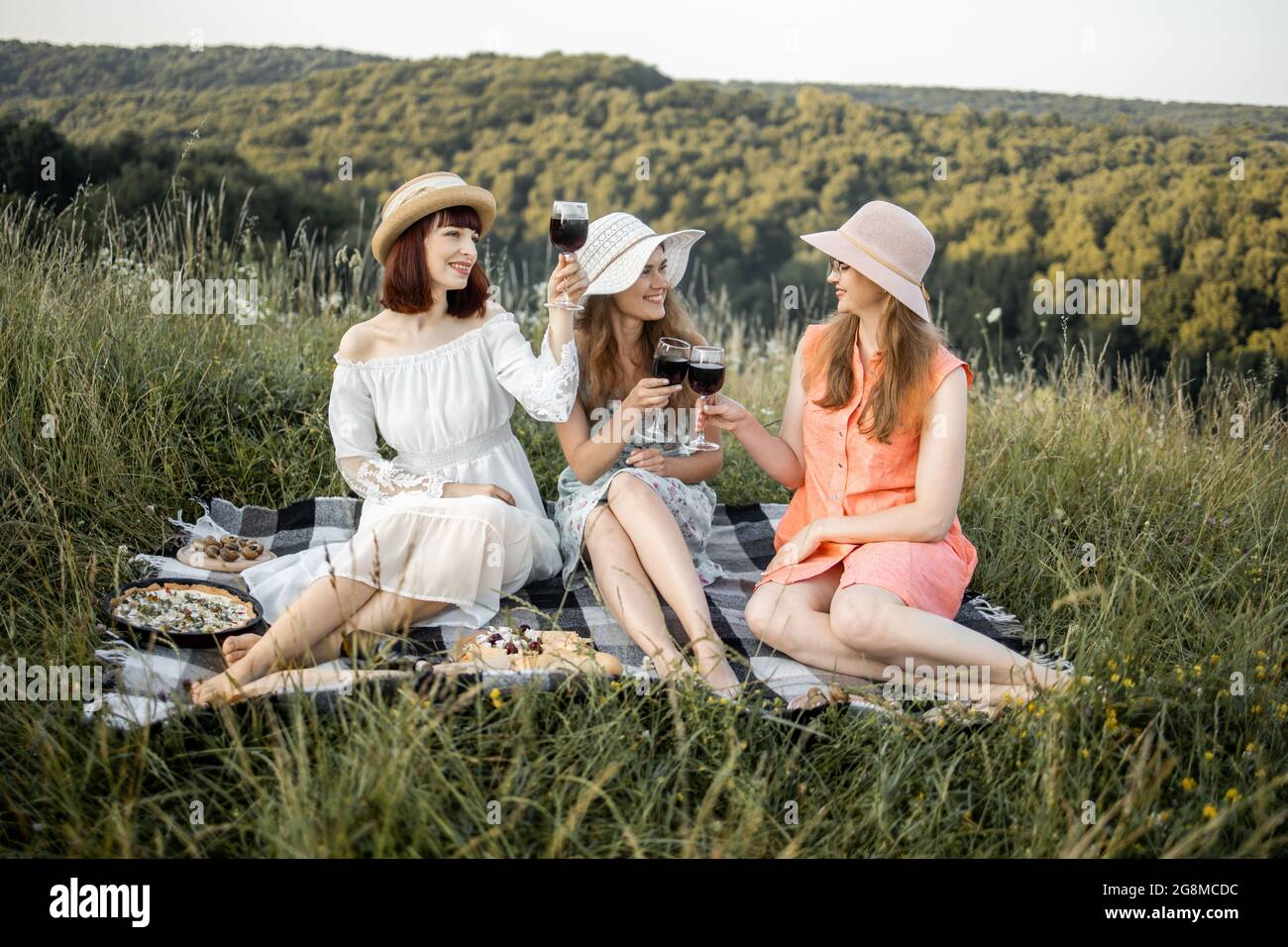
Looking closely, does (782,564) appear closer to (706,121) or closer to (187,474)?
(187,474)

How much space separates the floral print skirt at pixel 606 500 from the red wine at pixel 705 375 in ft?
1.71

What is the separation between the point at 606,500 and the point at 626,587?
0.37 metres

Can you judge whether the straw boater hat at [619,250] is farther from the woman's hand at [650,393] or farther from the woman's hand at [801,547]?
the woman's hand at [801,547]

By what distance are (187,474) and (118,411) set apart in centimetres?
35

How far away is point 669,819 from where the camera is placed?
2273 mm

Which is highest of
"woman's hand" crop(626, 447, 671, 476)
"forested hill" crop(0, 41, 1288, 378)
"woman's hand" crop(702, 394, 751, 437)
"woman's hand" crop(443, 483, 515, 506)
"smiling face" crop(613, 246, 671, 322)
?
"forested hill" crop(0, 41, 1288, 378)

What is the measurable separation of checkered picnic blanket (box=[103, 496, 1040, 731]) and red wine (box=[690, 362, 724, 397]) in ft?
2.16

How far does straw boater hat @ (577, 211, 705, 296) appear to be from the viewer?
136 inches

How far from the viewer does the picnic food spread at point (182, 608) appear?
3131 mm

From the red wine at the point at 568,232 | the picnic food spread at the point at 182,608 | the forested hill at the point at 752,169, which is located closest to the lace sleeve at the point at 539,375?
the red wine at the point at 568,232

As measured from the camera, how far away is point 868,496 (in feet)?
11.1

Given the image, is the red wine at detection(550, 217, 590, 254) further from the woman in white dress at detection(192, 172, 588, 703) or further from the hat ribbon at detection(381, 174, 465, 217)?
the hat ribbon at detection(381, 174, 465, 217)

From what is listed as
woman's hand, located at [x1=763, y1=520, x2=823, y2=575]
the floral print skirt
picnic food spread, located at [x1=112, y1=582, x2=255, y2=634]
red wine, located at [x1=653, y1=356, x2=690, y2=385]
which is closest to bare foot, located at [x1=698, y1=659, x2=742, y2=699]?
woman's hand, located at [x1=763, y1=520, x2=823, y2=575]
